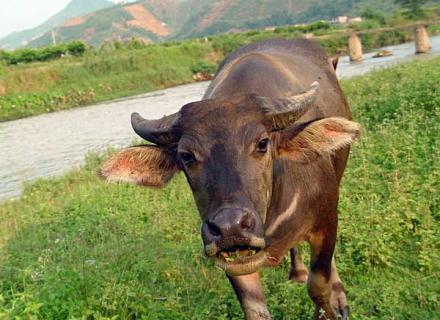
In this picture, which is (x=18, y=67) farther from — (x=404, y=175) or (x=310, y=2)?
(x=310, y=2)

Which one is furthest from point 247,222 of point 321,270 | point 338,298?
point 338,298

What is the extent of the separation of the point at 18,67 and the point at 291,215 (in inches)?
1048

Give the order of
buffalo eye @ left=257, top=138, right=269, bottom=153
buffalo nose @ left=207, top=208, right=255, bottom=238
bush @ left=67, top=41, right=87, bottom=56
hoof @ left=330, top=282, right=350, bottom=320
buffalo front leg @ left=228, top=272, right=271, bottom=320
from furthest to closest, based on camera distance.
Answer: bush @ left=67, top=41, right=87, bottom=56 → hoof @ left=330, top=282, right=350, bottom=320 → buffalo front leg @ left=228, top=272, right=271, bottom=320 → buffalo eye @ left=257, top=138, right=269, bottom=153 → buffalo nose @ left=207, top=208, right=255, bottom=238

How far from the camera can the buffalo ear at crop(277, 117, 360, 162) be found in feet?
7.79

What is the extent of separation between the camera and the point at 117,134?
42.4ft

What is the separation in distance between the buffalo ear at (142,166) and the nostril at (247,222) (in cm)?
70

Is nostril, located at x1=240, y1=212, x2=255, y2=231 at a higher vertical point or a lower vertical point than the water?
higher

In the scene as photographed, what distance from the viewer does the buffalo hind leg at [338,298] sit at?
124 inches

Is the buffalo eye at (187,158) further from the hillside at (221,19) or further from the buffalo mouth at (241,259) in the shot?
the hillside at (221,19)

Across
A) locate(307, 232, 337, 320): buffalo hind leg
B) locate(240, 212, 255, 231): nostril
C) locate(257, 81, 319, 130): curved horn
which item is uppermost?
locate(257, 81, 319, 130): curved horn

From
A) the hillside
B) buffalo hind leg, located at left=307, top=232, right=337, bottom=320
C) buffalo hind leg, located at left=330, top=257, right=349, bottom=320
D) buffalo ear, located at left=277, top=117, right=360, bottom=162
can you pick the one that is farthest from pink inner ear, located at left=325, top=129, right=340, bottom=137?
the hillside

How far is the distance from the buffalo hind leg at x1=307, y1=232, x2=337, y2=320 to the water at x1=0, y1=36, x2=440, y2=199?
5.90 m

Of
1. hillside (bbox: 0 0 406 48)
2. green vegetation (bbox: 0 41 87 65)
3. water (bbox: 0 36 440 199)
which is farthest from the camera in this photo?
hillside (bbox: 0 0 406 48)

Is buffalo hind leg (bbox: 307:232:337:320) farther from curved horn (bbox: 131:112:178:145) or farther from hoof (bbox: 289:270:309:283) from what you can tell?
curved horn (bbox: 131:112:178:145)
